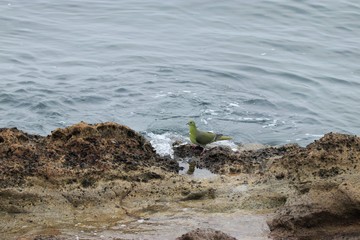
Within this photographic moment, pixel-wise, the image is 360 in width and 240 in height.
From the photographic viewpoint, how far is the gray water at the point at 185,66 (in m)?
11.7

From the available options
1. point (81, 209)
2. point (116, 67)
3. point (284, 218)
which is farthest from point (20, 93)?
point (284, 218)

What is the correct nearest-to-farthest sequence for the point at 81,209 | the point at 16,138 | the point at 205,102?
the point at 81,209, the point at 16,138, the point at 205,102

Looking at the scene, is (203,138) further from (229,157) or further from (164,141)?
(164,141)

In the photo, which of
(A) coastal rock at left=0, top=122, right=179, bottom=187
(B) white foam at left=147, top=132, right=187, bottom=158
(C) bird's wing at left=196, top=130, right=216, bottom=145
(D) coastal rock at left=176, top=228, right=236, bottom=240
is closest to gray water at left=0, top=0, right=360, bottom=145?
(B) white foam at left=147, top=132, right=187, bottom=158

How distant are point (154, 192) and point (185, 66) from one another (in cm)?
908

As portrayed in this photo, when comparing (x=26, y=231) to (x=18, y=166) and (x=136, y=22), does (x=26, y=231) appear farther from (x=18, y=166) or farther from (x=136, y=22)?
(x=136, y=22)

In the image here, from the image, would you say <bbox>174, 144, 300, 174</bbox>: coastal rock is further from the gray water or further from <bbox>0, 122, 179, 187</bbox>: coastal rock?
the gray water

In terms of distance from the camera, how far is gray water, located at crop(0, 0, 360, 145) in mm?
11681

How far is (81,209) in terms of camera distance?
5.95 m

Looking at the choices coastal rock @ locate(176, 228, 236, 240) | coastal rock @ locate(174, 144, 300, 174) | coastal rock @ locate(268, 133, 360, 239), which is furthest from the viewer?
coastal rock @ locate(174, 144, 300, 174)

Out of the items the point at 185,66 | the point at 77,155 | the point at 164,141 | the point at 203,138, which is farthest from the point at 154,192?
the point at 185,66

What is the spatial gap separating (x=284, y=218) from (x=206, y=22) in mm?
14312

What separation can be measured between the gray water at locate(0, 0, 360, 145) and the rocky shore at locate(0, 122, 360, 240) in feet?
11.0

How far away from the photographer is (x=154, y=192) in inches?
248
